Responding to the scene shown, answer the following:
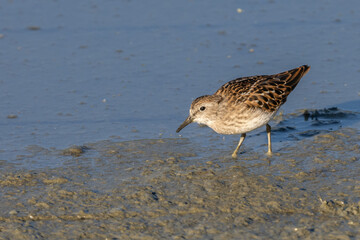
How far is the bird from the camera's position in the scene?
7.88 metres

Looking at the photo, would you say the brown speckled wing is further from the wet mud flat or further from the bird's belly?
the wet mud flat

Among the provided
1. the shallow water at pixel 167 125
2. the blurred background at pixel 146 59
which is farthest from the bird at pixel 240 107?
the blurred background at pixel 146 59

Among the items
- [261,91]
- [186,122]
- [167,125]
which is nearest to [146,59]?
[167,125]

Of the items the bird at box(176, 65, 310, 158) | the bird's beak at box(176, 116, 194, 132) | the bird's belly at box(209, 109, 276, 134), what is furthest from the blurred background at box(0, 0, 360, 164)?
the bird's belly at box(209, 109, 276, 134)

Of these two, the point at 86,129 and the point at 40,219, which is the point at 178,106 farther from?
the point at 40,219

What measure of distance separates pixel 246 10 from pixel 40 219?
873 centimetres

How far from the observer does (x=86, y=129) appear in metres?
8.80

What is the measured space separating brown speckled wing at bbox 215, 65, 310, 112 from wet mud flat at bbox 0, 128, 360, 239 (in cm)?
66

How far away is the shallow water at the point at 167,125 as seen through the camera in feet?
19.9

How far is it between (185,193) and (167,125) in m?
2.41

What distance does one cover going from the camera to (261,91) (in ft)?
26.6

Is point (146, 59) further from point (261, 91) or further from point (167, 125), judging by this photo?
point (261, 91)

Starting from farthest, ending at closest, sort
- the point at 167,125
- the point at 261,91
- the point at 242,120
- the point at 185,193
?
the point at 167,125, the point at 261,91, the point at 242,120, the point at 185,193

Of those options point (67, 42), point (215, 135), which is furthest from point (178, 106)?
point (67, 42)
